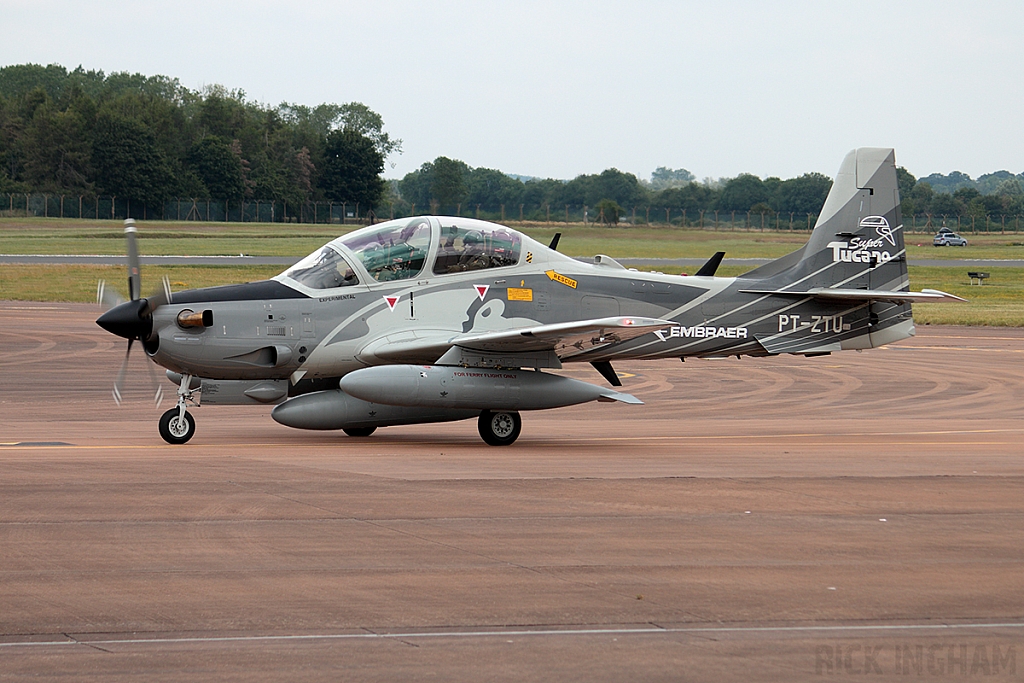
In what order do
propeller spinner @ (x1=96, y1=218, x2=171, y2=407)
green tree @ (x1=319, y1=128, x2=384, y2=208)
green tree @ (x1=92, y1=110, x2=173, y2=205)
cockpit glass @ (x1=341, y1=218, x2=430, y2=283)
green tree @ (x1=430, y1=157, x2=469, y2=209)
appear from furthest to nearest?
green tree @ (x1=319, y1=128, x2=384, y2=208) < green tree @ (x1=92, y1=110, x2=173, y2=205) < green tree @ (x1=430, y1=157, x2=469, y2=209) < cockpit glass @ (x1=341, y1=218, x2=430, y2=283) < propeller spinner @ (x1=96, y1=218, x2=171, y2=407)

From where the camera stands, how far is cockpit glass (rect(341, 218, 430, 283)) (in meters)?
15.5

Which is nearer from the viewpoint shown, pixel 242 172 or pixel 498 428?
pixel 498 428

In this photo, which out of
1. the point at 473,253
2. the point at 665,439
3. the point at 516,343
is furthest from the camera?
the point at 665,439

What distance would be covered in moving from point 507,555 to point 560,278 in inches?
307

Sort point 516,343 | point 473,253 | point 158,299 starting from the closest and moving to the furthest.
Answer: point 158,299 → point 516,343 → point 473,253

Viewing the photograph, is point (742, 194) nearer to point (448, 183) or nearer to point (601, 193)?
point (601, 193)

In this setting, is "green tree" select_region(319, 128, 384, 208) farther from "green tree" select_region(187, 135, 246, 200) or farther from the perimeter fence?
"green tree" select_region(187, 135, 246, 200)

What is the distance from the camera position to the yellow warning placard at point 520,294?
52.0 ft

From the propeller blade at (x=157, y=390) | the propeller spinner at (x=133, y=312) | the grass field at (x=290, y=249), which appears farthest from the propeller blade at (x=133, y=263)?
the grass field at (x=290, y=249)

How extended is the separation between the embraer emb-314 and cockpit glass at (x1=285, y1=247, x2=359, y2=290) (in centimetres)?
2

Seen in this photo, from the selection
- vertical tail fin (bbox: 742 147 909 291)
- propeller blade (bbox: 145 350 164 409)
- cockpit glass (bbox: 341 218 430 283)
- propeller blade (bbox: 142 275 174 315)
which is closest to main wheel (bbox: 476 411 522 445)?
cockpit glass (bbox: 341 218 430 283)

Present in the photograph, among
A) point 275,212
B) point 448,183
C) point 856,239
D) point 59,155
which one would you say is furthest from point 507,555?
point 59,155

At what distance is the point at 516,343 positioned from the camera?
1511 cm

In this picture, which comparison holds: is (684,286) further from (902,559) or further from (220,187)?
(220,187)
